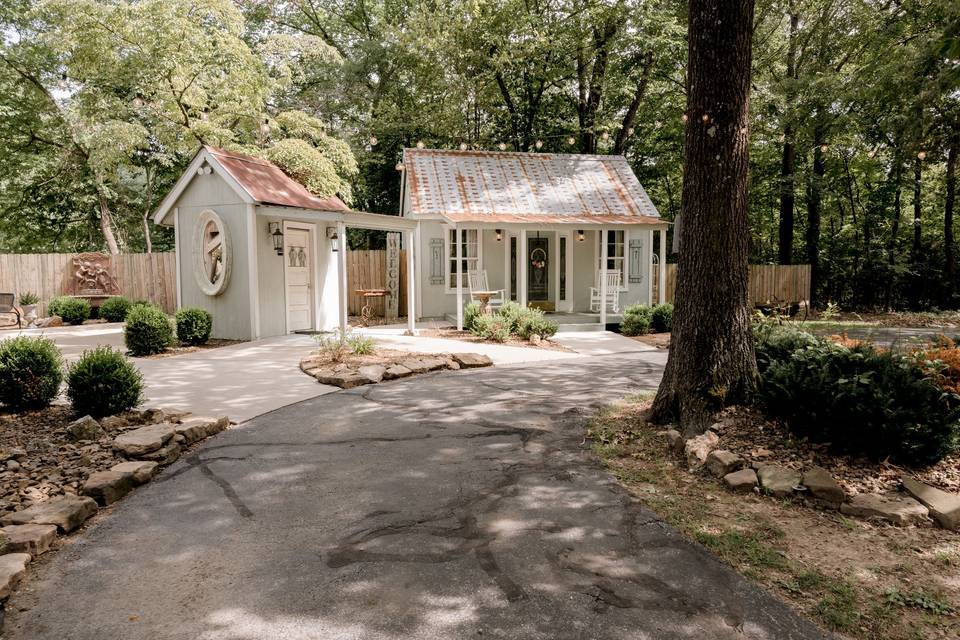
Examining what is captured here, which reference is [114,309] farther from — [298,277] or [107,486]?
[107,486]

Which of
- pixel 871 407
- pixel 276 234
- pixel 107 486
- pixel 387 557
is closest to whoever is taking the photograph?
pixel 387 557

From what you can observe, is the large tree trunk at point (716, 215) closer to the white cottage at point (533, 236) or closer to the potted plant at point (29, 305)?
the white cottage at point (533, 236)

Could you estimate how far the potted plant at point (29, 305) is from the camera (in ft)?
49.2

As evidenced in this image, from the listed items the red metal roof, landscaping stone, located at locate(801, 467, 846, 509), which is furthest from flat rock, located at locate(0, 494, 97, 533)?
Result: the red metal roof

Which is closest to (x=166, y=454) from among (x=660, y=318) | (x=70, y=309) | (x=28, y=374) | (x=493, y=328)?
(x=28, y=374)

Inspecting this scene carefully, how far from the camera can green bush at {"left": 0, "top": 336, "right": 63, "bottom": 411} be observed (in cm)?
559

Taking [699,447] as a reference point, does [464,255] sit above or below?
above

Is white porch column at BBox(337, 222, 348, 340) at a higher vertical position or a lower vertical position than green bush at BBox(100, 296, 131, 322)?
higher

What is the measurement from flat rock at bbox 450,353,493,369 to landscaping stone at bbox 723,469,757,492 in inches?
200

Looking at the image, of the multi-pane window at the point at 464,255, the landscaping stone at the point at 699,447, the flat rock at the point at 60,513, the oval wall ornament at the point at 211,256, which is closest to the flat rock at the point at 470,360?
the landscaping stone at the point at 699,447

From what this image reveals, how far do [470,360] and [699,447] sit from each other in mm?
4798

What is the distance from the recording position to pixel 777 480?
12.8 ft

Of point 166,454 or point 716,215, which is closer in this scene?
point 166,454

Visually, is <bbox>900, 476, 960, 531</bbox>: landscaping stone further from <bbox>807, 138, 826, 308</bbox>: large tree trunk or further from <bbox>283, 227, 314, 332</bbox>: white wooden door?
<bbox>807, 138, 826, 308</bbox>: large tree trunk
